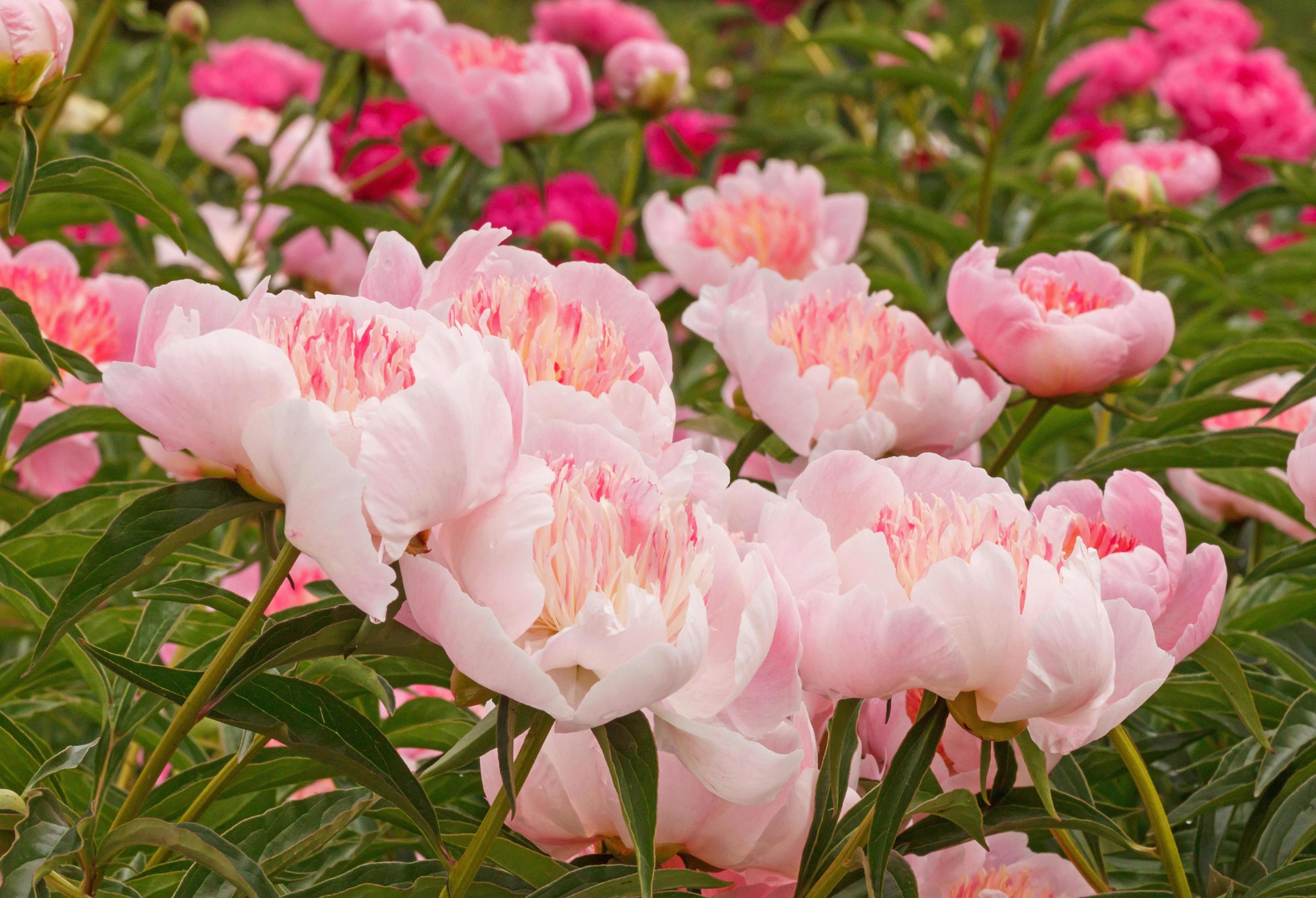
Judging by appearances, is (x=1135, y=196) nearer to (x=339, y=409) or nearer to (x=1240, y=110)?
(x=339, y=409)

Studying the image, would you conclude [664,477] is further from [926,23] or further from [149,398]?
[926,23]

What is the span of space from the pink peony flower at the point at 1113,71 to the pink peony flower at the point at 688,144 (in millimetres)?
836

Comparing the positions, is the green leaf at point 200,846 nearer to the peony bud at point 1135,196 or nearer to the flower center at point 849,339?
the flower center at point 849,339

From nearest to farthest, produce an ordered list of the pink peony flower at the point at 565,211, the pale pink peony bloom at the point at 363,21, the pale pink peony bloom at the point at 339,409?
the pale pink peony bloom at the point at 339,409
the pale pink peony bloom at the point at 363,21
the pink peony flower at the point at 565,211

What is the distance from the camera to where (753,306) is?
568 mm

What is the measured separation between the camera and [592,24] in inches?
Answer: 67.1

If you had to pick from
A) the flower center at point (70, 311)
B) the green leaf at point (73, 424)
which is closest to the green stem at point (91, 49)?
the flower center at point (70, 311)

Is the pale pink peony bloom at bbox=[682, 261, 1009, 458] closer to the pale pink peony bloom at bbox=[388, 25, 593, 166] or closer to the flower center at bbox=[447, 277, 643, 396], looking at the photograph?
the flower center at bbox=[447, 277, 643, 396]

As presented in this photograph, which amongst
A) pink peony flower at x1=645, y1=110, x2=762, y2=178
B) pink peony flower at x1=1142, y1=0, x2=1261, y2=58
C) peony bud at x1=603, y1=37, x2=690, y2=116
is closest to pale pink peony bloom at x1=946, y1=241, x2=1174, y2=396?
peony bud at x1=603, y1=37, x2=690, y2=116

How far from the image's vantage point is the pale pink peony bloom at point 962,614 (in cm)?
34

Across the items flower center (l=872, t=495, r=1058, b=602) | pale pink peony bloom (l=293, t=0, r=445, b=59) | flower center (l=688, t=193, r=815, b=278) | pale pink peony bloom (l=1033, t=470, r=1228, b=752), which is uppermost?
flower center (l=872, t=495, r=1058, b=602)

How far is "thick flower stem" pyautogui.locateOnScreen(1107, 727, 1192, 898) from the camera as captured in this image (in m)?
0.39

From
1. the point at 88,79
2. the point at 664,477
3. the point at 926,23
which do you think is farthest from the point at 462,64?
the point at 926,23

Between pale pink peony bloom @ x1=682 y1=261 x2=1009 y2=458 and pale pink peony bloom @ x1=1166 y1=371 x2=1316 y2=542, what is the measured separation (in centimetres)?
20
